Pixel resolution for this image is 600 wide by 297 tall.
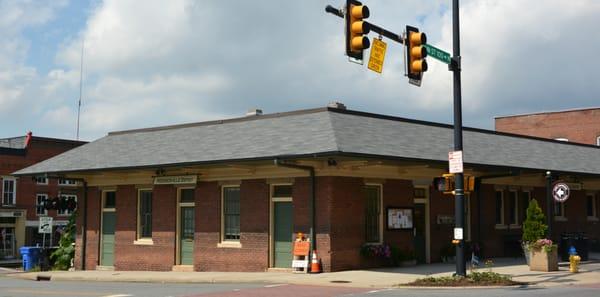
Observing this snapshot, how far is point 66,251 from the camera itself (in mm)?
32875

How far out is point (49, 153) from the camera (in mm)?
62062

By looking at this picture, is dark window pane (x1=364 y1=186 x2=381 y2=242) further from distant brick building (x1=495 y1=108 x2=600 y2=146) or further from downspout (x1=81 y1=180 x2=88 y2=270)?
distant brick building (x1=495 y1=108 x2=600 y2=146)

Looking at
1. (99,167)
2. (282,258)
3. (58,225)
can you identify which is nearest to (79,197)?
(99,167)

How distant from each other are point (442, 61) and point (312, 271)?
27.1ft

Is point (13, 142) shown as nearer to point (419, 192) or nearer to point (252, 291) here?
point (419, 192)

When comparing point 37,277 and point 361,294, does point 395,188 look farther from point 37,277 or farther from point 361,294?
point 37,277

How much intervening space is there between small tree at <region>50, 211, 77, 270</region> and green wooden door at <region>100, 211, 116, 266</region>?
8.71 feet

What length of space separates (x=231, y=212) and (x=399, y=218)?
579 centimetres

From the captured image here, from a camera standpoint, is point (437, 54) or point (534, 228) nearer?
point (437, 54)

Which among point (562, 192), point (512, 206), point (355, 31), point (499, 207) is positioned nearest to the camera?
point (355, 31)

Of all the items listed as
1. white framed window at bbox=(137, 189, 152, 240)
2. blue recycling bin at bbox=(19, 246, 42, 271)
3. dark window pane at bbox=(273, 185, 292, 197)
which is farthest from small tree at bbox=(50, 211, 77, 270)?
dark window pane at bbox=(273, 185, 292, 197)

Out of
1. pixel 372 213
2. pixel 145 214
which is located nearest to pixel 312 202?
pixel 372 213

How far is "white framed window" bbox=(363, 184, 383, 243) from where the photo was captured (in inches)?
978

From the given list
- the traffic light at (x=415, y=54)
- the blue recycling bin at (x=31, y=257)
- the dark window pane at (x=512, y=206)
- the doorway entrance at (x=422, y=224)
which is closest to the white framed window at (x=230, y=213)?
the doorway entrance at (x=422, y=224)
